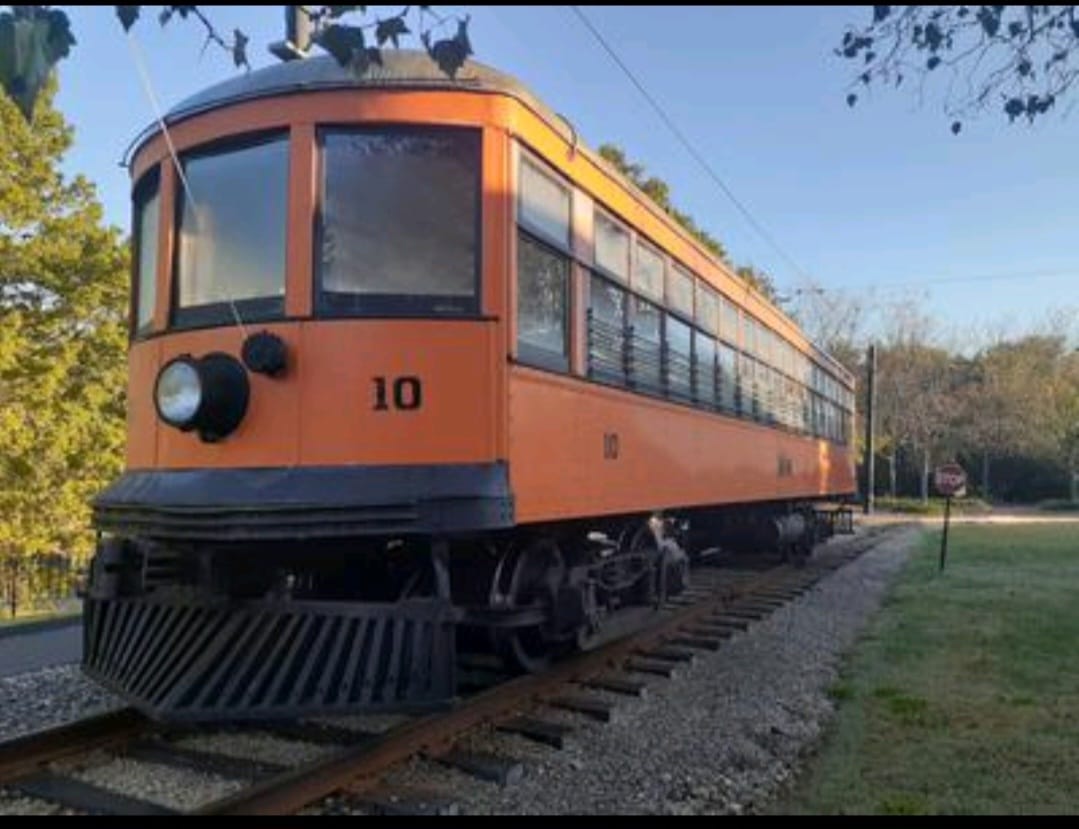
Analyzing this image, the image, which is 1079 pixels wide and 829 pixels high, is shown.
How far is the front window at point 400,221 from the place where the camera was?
547 centimetres

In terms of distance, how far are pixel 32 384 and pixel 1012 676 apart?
1811 cm

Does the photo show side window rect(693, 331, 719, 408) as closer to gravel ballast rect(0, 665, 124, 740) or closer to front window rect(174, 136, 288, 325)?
front window rect(174, 136, 288, 325)

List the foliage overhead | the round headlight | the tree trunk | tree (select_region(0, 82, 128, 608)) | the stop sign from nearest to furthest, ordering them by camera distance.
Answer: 1. the foliage overhead
2. the round headlight
3. the stop sign
4. tree (select_region(0, 82, 128, 608))
5. the tree trunk

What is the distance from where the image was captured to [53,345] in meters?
21.9

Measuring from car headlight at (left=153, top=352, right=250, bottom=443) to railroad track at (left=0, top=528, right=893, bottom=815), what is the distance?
1477 millimetres

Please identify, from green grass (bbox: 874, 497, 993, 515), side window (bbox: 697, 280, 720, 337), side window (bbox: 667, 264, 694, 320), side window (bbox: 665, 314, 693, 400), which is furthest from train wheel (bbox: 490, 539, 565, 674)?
green grass (bbox: 874, 497, 993, 515)

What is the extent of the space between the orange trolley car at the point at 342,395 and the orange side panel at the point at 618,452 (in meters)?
0.03

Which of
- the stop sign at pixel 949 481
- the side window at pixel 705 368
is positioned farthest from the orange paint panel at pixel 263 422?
the stop sign at pixel 949 481

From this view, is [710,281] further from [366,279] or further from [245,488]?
[245,488]

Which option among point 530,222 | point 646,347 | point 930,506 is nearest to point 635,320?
point 646,347

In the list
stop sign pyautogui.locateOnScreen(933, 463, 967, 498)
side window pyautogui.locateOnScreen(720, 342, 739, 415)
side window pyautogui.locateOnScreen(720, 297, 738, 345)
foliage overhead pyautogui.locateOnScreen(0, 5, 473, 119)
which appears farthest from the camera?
stop sign pyautogui.locateOnScreen(933, 463, 967, 498)

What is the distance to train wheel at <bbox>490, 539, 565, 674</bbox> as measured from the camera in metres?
6.12

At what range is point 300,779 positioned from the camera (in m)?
4.45

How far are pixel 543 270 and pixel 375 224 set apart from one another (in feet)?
3.42
